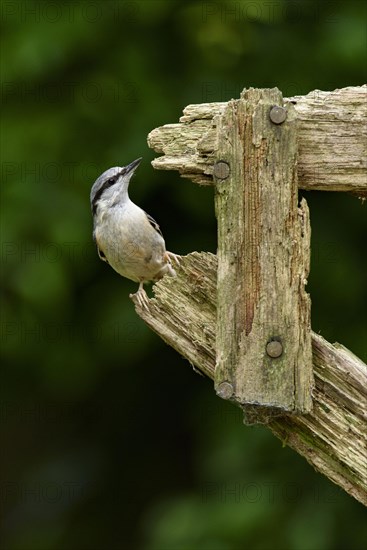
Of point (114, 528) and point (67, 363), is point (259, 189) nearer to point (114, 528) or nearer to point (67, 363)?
point (67, 363)

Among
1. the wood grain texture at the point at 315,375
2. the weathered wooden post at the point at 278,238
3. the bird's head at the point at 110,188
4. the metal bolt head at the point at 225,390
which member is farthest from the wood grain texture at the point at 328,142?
the bird's head at the point at 110,188

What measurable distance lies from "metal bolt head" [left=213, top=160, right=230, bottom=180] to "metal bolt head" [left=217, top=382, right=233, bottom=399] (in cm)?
64

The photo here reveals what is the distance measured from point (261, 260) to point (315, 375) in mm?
418

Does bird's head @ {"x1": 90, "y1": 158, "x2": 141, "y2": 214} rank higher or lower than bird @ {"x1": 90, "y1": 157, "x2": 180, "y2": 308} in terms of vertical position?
higher

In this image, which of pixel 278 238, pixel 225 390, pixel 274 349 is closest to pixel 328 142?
pixel 278 238

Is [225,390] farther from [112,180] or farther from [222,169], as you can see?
[112,180]

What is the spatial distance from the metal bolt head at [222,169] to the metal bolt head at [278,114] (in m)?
0.20

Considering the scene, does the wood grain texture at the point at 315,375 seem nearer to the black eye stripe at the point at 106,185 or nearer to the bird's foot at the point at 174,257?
the bird's foot at the point at 174,257

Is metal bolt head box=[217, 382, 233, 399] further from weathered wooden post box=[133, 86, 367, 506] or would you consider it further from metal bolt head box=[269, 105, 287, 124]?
metal bolt head box=[269, 105, 287, 124]

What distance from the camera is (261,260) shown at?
2844 mm

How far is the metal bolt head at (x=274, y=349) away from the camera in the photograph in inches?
112

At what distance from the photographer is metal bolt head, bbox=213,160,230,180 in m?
2.84

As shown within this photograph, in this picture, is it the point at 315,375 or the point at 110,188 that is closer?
the point at 315,375

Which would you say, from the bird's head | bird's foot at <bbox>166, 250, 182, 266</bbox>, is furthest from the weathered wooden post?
the bird's head
